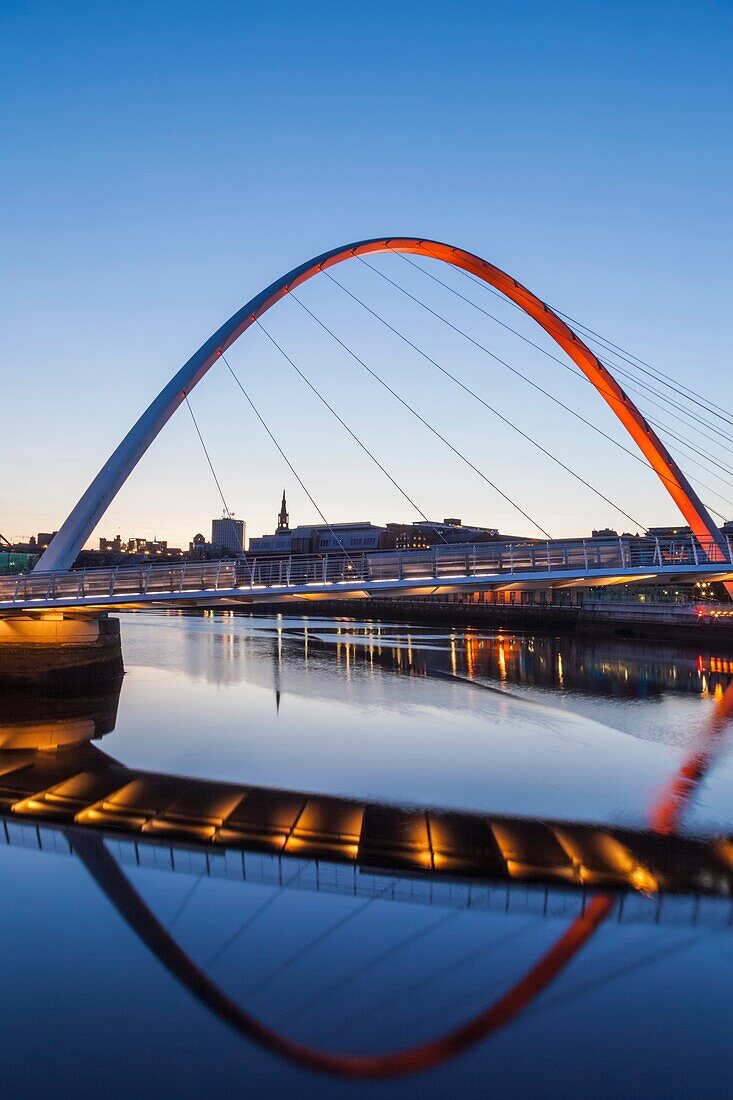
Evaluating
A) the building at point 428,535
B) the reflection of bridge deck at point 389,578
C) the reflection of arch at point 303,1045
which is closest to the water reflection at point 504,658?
the reflection of bridge deck at point 389,578

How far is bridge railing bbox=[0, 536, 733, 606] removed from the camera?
60.3 feet

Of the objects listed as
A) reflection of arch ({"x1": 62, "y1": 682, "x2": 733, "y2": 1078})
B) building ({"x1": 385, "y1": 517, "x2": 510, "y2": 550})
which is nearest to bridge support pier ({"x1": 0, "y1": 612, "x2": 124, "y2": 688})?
reflection of arch ({"x1": 62, "y1": 682, "x2": 733, "y2": 1078})

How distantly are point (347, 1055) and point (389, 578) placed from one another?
13.5 meters

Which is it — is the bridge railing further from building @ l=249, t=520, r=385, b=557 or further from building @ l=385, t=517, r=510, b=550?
building @ l=249, t=520, r=385, b=557

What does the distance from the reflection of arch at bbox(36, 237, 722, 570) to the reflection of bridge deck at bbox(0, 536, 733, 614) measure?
42.2 inches

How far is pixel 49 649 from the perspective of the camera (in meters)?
23.2

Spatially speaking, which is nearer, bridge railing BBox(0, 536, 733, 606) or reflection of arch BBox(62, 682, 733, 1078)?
reflection of arch BBox(62, 682, 733, 1078)

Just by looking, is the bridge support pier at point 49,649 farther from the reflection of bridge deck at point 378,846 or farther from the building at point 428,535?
the building at point 428,535

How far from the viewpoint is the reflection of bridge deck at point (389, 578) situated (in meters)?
17.9

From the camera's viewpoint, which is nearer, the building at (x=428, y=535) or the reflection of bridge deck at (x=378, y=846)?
the reflection of bridge deck at (x=378, y=846)

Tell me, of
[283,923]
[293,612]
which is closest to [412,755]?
[283,923]

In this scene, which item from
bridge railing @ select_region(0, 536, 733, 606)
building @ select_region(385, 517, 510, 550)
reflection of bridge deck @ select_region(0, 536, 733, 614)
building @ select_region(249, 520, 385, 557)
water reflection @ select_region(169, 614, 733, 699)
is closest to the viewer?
reflection of bridge deck @ select_region(0, 536, 733, 614)

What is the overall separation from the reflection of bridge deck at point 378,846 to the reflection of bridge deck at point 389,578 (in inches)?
220

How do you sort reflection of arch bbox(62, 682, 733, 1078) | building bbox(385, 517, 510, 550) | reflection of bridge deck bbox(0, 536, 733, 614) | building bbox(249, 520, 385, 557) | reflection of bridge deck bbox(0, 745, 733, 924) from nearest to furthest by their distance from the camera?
1. reflection of arch bbox(62, 682, 733, 1078)
2. reflection of bridge deck bbox(0, 745, 733, 924)
3. reflection of bridge deck bbox(0, 536, 733, 614)
4. building bbox(385, 517, 510, 550)
5. building bbox(249, 520, 385, 557)
